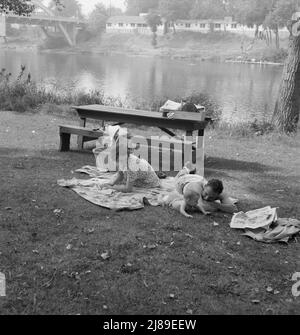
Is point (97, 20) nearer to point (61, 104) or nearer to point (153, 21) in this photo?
point (153, 21)

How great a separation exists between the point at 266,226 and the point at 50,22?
70.8 metres

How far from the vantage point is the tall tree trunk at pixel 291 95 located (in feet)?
35.1

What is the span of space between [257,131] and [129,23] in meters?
82.2

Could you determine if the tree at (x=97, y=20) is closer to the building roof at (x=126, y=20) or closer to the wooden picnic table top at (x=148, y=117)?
the building roof at (x=126, y=20)

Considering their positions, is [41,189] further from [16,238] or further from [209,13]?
[209,13]

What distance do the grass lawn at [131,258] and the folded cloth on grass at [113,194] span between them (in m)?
0.13

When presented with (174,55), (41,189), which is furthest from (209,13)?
(41,189)

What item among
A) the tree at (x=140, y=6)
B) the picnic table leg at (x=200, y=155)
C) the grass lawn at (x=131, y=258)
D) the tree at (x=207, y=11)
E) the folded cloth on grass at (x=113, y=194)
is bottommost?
the grass lawn at (x=131, y=258)

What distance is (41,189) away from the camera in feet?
18.9

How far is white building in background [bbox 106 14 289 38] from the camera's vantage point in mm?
78375

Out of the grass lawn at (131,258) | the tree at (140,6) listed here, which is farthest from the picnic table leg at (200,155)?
the tree at (140,6)

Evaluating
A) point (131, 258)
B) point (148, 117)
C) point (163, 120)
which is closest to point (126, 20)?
point (148, 117)

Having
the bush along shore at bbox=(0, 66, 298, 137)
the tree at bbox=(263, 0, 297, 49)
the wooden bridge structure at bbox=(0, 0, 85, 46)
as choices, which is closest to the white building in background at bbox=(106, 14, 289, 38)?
the wooden bridge structure at bbox=(0, 0, 85, 46)

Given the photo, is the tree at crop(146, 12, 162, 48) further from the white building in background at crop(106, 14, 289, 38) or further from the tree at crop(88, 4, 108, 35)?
the tree at crop(88, 4, 108, 35)
